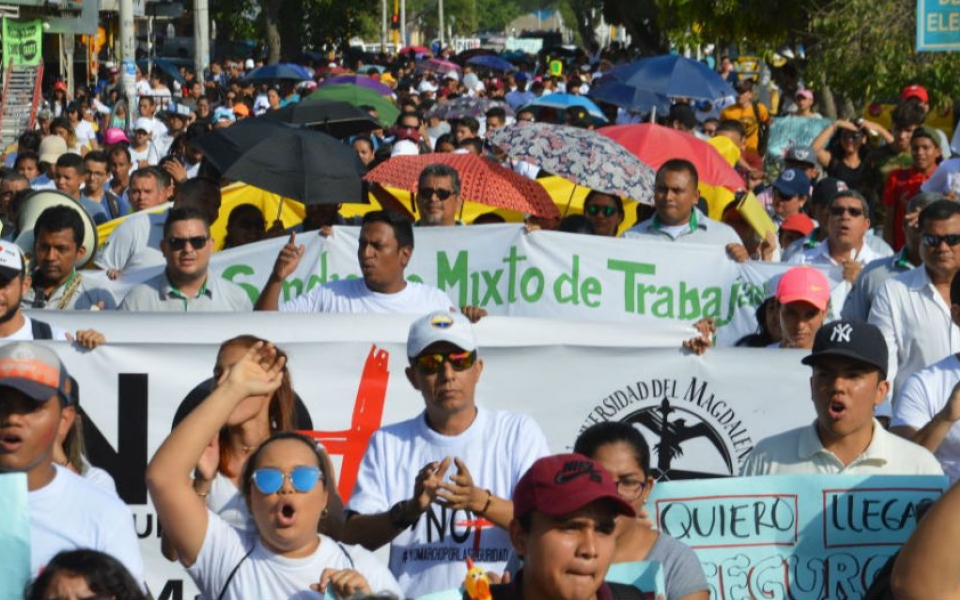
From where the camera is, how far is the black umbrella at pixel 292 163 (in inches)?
431

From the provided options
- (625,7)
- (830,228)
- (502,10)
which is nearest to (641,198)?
(830,228)

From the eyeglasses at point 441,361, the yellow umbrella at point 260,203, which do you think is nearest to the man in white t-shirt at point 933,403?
the eyeglasses at point 441,361

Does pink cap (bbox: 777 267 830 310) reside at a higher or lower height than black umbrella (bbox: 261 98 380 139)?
lower

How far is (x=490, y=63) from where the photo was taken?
54.6 metres

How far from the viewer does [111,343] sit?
304 inches

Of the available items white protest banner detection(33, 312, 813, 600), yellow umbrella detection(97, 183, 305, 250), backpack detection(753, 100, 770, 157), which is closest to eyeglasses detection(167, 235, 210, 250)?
white protest banner detection(33, 312, 813, 600)

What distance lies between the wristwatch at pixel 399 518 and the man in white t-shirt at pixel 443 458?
21cm

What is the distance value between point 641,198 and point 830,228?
5.81 ft

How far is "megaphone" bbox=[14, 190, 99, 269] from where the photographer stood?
938 cm

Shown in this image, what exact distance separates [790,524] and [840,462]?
0.81 feet

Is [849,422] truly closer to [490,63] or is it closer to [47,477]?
[47,477]

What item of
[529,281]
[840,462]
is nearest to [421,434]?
[840,462]

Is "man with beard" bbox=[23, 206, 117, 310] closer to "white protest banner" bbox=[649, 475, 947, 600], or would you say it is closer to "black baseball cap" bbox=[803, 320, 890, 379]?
"white protest banner" bbox=[649, 475, 947, 600]

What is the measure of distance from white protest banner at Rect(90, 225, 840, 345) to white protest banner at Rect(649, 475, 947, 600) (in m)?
3.95
